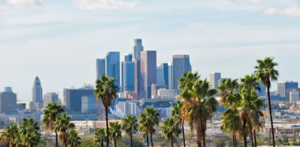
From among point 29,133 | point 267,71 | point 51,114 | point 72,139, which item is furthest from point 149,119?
point 267,71

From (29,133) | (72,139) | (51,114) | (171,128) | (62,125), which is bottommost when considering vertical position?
(72,139)

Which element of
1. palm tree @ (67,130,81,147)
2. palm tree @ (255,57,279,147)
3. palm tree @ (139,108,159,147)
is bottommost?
palm tree @ (67,130,81,147)

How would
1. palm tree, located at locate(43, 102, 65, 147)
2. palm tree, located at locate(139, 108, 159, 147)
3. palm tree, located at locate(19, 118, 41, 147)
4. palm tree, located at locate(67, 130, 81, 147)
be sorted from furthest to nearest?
palm tree, located at locate(67, 130, 81, 147) → palm tree, located at locate(139, 108, 159, 147) → palm tree, located at locate(19, 118, 41, 147) → palm tree, located at locate(43, 102, 65, 147)

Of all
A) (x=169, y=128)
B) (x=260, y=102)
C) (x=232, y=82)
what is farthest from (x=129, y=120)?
(x=260, y=102)

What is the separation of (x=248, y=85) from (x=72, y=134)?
27.4 meters

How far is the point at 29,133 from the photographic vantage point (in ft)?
296

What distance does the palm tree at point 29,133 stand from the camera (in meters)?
89.1

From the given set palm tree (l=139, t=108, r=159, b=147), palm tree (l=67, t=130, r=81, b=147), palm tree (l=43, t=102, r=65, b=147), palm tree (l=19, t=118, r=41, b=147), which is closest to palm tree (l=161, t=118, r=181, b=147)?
palm tree (l=139, t=108, r=159, b=147)

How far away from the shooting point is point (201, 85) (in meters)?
61.6

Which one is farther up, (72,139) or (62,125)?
(62,125)

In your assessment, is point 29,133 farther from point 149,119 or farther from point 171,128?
point 171,128

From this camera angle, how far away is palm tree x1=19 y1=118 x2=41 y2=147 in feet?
292

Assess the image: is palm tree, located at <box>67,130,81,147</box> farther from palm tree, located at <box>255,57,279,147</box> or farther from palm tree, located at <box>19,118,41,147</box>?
palm tree, located at <box>255,57,279,147</box>

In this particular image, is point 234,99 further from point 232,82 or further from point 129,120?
point 129,120
